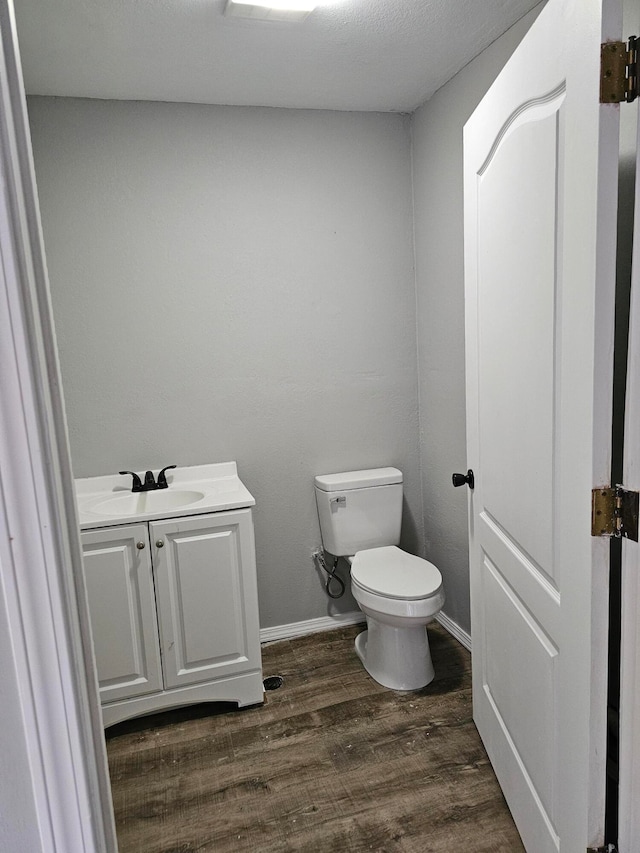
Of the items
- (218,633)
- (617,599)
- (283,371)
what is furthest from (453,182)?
(218,633)

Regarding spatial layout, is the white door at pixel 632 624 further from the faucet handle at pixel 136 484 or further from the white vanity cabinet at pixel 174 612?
the faucet handle at pixel 136 484

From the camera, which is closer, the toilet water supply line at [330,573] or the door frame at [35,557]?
the door frame at [35,557]

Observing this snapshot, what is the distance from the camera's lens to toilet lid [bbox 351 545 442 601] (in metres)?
2.38

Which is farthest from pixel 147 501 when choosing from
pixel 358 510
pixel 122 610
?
pixel 358 510

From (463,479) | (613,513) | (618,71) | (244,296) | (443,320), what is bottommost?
(463,479)

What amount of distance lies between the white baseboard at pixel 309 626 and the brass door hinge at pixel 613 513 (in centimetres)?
205

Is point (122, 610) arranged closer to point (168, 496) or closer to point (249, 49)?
point (168, 496)

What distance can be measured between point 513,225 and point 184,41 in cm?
128

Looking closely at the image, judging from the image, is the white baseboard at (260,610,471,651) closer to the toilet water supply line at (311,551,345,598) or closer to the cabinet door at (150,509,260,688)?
the toilet water supply line at (311,551,345,598)

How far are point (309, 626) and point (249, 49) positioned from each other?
7.97ft

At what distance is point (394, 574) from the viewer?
2527 mm

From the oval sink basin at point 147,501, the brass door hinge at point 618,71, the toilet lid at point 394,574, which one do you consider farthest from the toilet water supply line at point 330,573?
the brass door hinge at point 618,71

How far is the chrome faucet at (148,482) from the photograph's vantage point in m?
2.61

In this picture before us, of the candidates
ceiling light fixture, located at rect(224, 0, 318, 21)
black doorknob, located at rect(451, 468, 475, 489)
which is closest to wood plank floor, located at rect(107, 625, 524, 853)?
black doorknob, located at rect(451, 468, 475, 489)
